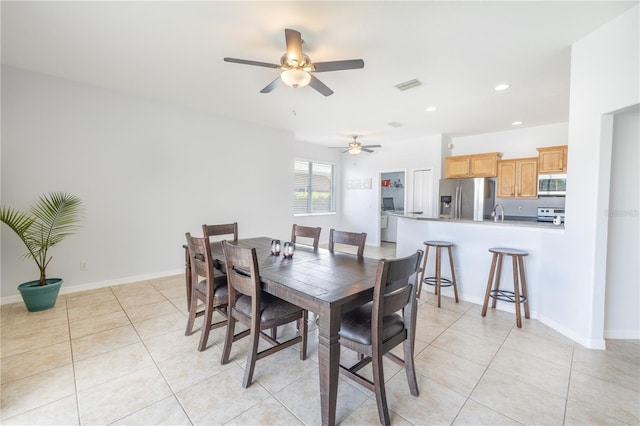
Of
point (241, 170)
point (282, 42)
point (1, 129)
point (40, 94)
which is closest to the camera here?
point (282, 42)

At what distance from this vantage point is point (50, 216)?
3199 mm

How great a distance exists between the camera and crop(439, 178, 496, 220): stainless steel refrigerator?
5.59m

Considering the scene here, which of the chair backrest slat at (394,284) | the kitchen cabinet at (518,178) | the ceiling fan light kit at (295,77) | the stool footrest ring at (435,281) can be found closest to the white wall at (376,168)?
the kitchen cabinet at (518,178)

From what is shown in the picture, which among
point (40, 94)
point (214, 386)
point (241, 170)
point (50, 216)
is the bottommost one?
point (214, 386)

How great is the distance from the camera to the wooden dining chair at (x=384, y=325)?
1.46 m

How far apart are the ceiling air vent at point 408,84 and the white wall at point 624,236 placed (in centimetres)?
186

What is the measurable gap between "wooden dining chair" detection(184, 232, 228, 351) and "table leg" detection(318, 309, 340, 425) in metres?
1.21

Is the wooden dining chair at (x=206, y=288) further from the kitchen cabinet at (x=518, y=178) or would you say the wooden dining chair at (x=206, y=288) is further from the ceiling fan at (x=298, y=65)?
the kitchen cabinet at (x=518, y=178)

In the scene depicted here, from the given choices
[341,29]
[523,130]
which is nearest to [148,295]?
[341,29]

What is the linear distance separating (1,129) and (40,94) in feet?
1.91

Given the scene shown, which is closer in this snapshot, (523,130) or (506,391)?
(506,391)

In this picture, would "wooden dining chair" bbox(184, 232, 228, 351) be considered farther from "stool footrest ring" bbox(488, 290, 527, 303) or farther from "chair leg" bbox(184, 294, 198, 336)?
"stool footrest ring" bbox(488, 290, 527, 303)

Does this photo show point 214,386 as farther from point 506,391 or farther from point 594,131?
point 594,131

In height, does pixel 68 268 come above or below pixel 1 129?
below
